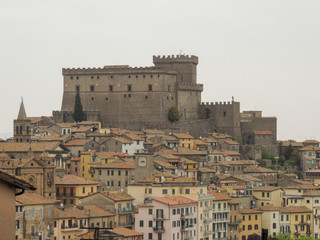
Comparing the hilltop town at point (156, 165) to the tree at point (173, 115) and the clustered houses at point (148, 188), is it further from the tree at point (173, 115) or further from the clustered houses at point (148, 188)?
the tree at point (173, 115)

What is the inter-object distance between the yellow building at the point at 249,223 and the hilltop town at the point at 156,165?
0.09 metres

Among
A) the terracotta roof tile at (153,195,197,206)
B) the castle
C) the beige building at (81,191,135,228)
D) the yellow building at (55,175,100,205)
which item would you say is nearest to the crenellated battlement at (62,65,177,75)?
the castle

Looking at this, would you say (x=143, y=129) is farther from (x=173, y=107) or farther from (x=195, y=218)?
(x=195, y=218)

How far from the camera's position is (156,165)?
84.5m

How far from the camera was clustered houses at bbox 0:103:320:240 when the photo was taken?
220ft

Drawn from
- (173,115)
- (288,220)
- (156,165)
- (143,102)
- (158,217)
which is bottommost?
(158,217)

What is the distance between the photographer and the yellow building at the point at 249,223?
259 feet

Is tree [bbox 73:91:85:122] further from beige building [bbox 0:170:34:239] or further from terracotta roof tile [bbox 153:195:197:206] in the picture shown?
beige building [bbox 0:170:34:239]

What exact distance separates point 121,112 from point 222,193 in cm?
3171

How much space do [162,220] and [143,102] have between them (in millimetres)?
43926

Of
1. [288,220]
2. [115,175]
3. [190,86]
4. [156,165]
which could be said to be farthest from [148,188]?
[190,86]

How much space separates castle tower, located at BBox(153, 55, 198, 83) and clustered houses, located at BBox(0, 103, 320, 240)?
11049 millimetres

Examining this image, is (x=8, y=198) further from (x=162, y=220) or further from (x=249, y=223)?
(x=249, y=223)

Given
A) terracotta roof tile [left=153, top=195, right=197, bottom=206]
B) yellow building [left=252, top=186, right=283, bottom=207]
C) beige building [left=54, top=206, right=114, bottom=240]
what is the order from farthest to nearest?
yellow building [left=252, top=186, right=283, bottom=207] < terracotta roof tile [left=153, top=195, right=197, bottom=206] < beige building [left=54, top=206, right=114, bottom=240]
